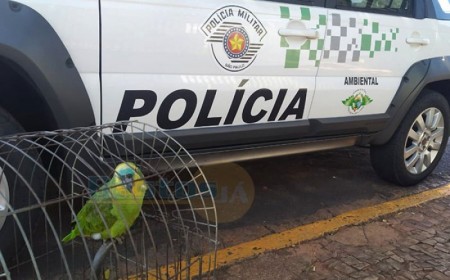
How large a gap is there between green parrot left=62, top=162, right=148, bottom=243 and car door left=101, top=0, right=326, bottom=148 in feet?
2.34

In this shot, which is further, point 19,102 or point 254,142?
point 254,142

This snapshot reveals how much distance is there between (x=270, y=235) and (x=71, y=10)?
6.09 feet

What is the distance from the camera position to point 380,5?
11.3ft

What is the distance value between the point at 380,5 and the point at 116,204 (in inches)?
106

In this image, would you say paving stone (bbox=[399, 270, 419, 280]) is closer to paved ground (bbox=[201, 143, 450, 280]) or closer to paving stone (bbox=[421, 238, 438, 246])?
paved ground (bbox=[201, 143, 450, 280])

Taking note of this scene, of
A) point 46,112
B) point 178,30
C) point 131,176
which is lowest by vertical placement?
point 131,176

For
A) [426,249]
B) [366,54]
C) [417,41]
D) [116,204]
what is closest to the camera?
[116,204]

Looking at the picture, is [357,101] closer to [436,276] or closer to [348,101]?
[348,101]

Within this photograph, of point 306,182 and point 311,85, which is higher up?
point 311,85

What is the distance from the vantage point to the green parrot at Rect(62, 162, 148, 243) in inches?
66.9

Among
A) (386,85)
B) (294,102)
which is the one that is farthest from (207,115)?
(386,85)

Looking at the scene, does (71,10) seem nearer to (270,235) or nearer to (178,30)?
(178,30)

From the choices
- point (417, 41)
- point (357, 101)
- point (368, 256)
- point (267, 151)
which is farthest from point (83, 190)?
point (417, 41)

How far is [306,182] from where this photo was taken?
4051 millimetres
